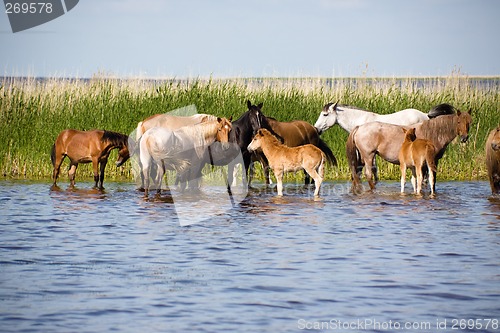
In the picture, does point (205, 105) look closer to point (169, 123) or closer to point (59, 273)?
point (169, 123)

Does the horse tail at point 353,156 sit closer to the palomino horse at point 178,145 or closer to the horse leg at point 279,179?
the horse leg at point 279,179

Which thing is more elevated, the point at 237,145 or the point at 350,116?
the point at 350,116

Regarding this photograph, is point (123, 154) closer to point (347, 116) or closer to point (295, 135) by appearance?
point (295, 135)

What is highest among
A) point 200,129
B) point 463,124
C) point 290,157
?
point 463,124

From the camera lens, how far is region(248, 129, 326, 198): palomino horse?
1653 cm

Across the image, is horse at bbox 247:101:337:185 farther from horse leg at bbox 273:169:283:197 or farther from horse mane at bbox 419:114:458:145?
A: horse mane at bbox 419:114:458:145

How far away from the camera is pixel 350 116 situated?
69.4ft

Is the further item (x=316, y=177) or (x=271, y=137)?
(x=271, y=137)

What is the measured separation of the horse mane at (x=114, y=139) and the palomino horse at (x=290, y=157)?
2.77 m

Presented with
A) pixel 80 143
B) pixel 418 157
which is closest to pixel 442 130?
pixel 418 157

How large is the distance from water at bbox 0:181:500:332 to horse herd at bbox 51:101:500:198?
77 cm

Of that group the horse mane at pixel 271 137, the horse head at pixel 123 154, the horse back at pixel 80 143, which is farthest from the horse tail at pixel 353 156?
the horse back at pixel 80 143

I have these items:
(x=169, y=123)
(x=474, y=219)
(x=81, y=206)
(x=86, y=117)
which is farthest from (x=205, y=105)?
(x=474, y=219)

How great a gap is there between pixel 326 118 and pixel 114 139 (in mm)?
5319
